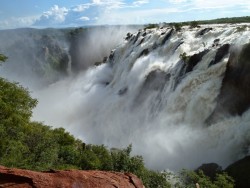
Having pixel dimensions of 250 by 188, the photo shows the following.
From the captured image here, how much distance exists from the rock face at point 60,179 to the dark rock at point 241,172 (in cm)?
1305

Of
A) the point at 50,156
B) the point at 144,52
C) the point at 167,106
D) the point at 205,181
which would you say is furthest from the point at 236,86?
the point at 144,52

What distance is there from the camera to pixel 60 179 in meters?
6.64

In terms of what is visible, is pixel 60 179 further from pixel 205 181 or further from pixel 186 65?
pixel 186 65

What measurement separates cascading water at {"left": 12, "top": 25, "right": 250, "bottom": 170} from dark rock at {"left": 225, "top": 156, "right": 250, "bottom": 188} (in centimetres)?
69

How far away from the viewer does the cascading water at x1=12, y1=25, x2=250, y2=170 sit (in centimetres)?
2286

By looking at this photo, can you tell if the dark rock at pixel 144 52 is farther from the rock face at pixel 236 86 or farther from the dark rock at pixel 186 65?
the rock face at pixel 236 86

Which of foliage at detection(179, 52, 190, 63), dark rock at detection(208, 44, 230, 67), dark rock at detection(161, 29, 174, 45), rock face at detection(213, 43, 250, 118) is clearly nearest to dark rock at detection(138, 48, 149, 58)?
dark rock at detection(161, 29, 174, 45)

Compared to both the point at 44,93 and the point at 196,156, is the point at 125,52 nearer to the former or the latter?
the point at 44,93

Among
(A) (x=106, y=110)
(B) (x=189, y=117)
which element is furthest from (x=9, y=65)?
(B) (x=189, y=117)

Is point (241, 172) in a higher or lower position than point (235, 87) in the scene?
lower

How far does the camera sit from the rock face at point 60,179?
21.1 feet

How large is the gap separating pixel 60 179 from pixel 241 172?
47.1ft

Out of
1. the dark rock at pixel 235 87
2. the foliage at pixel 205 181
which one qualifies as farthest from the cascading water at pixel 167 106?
the foliage at pixel 205 181

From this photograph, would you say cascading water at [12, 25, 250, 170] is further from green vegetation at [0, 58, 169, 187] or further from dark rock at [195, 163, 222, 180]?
green vegetation at [0, 58, 169, 187]
